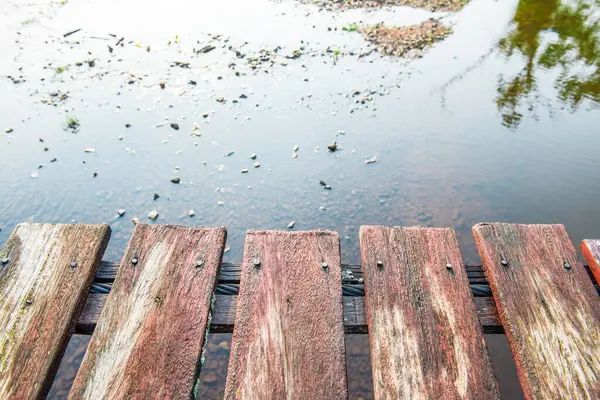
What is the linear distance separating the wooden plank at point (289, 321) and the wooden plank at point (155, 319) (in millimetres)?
140

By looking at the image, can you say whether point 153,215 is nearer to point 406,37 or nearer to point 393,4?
point 406,37

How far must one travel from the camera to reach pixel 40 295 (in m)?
1.43

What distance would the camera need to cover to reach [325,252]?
1542 mm

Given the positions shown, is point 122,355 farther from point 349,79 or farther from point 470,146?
point 349,79

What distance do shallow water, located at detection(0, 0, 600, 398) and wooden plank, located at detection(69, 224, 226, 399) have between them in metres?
2.19

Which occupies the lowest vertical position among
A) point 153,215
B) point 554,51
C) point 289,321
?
point 153,215

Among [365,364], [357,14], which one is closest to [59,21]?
[357,14]

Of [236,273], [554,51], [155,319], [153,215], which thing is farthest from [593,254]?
[554,51]

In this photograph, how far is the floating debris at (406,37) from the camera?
272 inches

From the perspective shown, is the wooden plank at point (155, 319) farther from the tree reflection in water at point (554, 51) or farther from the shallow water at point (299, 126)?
the tree reflection in water at point (554, 51)

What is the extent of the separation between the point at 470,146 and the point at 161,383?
473 cm

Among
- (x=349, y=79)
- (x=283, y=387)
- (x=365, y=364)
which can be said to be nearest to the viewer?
(x=283, y=387)

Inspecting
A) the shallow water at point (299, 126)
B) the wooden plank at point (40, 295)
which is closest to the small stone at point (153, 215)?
the shallow water at point (299, 126)

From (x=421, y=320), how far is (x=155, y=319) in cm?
93
